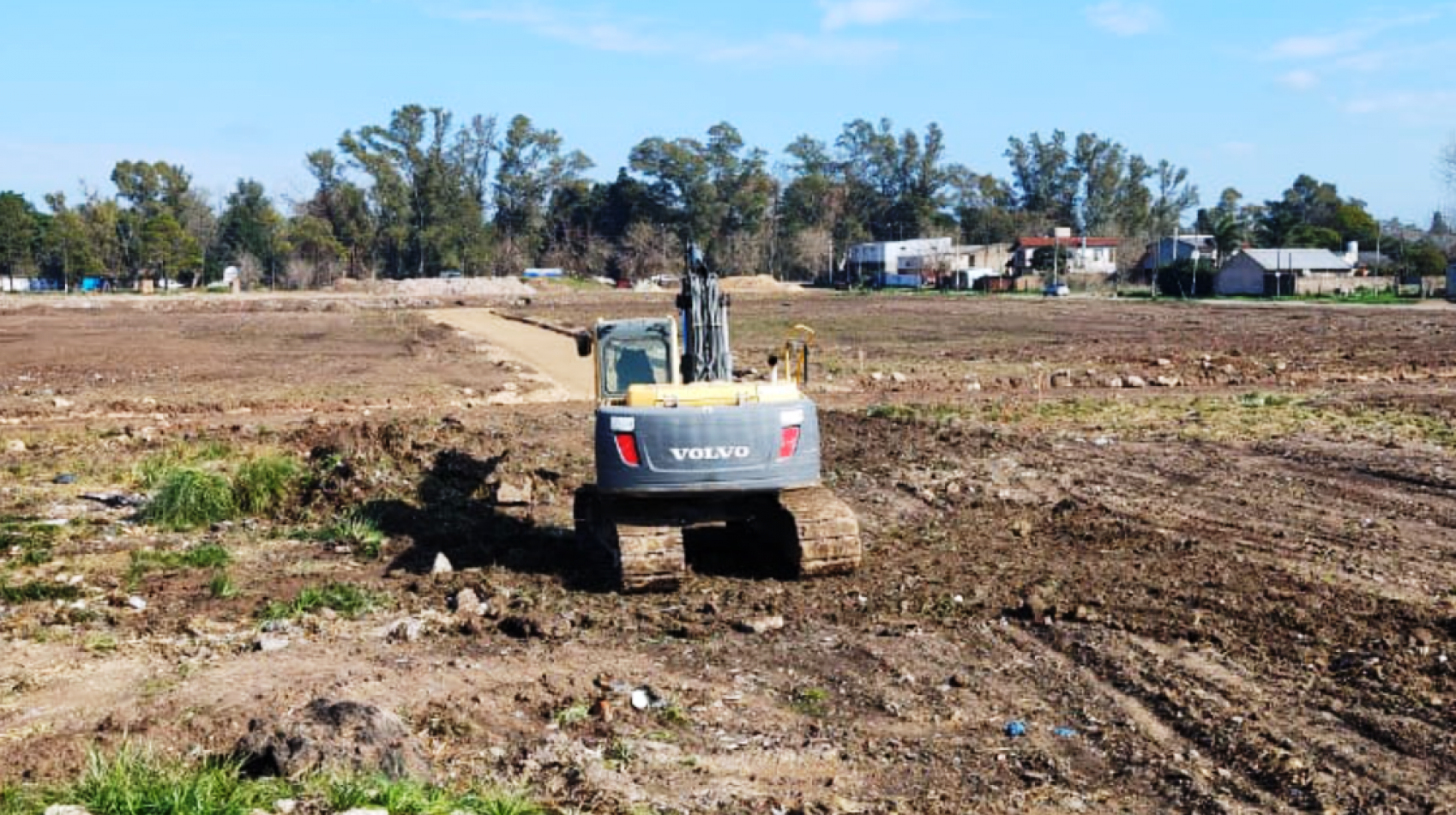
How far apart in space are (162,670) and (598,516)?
436 centimetres

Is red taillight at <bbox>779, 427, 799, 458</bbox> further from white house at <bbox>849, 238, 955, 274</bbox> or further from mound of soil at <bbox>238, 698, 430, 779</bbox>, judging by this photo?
white house at <bbox>849, 238, 955, 274</bbox>

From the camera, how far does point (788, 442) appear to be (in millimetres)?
12031

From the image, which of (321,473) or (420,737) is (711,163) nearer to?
(321,473)

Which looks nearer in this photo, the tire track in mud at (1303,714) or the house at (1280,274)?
the tire track in mud at (1303,714)

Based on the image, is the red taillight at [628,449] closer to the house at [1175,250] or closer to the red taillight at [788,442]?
the red taillight at [788,442]

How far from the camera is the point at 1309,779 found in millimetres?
7449

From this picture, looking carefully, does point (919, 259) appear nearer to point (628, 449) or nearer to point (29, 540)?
point (29, 540)

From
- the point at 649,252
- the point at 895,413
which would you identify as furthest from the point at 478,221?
the point at 895,413

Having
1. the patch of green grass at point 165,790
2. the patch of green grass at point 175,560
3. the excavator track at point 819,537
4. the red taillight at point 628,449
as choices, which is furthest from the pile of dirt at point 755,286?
the patch of green grass at point 165,790

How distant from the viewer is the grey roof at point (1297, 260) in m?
97.9

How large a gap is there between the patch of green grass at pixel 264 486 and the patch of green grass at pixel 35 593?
3.64 m

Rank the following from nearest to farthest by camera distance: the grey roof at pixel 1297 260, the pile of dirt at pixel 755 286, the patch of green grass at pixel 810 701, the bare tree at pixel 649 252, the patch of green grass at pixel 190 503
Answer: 1. the patch of green grass at pixel 810 701
2. the patch of green grass at pixel 190 503
3. the grey roof at pixel 1297 260
4. the pile of dirt at pixel 755 286
5. the bare tree at pixel 649 252

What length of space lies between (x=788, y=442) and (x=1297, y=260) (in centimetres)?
9610

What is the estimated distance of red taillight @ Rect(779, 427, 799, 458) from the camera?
12.0 metres
